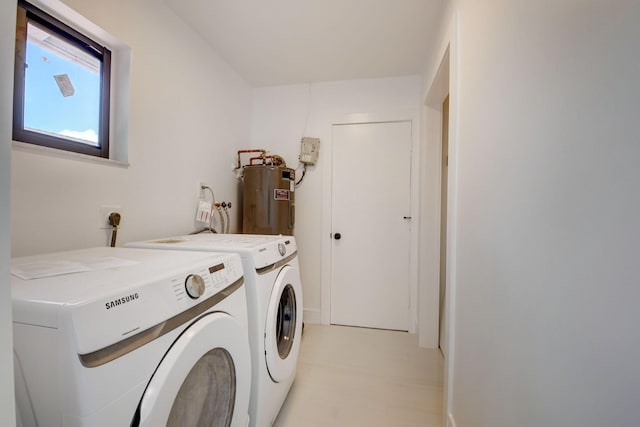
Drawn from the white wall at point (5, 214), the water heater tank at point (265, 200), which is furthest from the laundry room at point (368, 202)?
the water heater tank at point (265, 200)

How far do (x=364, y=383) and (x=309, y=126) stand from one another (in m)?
2.29

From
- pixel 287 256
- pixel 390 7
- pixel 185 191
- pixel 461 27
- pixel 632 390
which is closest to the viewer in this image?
pixel 632 390

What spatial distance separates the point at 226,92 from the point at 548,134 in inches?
94.5

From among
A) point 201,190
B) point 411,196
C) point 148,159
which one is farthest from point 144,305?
point 411,196

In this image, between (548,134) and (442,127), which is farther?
(442,127)

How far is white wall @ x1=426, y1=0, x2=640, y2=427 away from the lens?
396 millimetres

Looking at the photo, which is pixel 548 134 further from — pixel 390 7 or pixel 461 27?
pixel 390 7

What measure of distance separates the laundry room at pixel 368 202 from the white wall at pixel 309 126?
0.02 meters

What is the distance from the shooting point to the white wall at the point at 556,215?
40 cm

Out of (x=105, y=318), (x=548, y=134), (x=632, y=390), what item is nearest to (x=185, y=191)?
(x=105, y=318)

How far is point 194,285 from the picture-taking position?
2.43 feet

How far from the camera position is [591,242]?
0.45 metres

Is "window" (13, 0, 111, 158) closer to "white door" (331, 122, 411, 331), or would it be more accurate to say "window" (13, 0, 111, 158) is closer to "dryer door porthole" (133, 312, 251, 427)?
"dryer door porthole" (133, 312, 251, 427)

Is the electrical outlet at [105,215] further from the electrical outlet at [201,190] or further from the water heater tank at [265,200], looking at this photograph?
the water heater tank at [265,200]
